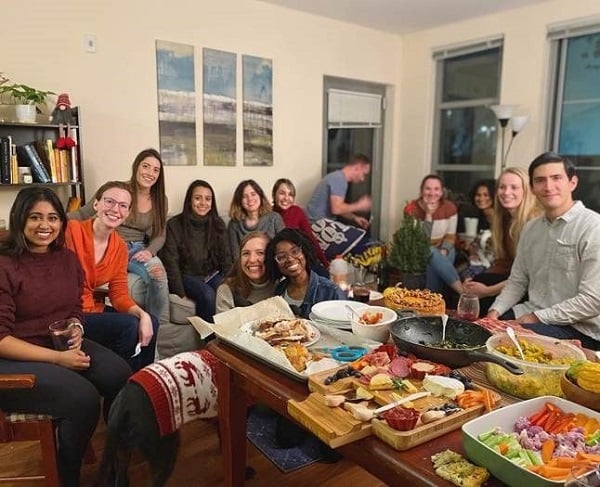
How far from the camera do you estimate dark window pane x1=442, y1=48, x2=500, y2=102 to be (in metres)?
4.50

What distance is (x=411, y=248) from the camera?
340 cm

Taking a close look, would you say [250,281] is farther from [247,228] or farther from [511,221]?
[511,221]

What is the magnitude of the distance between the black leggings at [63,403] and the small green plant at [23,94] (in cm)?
185

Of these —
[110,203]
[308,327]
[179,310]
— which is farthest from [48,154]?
[308,327]

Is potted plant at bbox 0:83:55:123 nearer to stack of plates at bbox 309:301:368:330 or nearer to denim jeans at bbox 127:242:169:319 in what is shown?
denim jeans at bbox 127:242:169:319

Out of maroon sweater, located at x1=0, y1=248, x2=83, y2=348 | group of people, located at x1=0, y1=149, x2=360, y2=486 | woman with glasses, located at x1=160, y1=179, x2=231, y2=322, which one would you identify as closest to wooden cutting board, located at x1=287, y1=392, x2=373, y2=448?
group of people, located at x1=0, y1=149, x2=360, y2=486

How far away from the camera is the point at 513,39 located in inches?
165

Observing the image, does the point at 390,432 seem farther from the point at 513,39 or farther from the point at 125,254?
the point at 513,39

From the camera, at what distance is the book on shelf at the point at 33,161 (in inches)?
114

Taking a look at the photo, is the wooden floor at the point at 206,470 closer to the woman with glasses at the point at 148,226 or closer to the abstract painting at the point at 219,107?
the woman with glasses at the point at 148,226

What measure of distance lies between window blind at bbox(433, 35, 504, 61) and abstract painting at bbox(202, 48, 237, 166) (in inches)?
83.0

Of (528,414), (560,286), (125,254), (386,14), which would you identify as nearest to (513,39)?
(386,14)

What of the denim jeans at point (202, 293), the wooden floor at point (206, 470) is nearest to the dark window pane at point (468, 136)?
the denim jeans at point (202, 293)

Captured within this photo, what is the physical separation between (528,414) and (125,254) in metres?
1.99
